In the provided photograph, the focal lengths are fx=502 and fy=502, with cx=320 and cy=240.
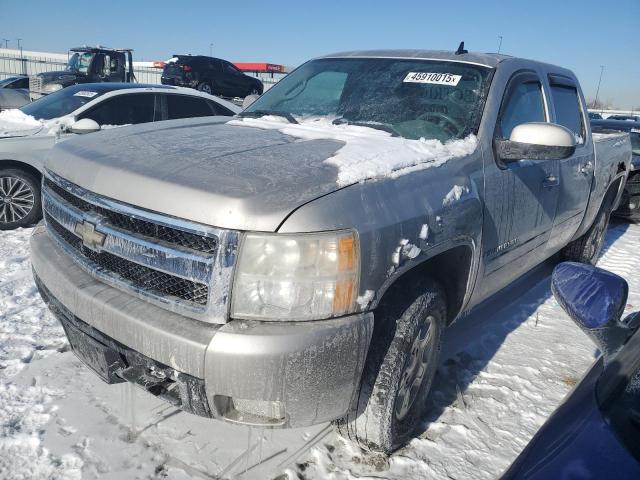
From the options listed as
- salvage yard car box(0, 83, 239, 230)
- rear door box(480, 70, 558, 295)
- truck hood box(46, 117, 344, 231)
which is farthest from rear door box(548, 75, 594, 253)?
salvage yard car box(0, 83, 239, 230)

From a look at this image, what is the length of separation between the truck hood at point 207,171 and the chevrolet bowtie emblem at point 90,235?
0.53 feet

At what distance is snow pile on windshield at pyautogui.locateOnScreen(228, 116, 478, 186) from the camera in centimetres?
205

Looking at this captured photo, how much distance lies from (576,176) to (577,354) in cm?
134

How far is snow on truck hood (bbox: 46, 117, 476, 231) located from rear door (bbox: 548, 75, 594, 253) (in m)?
1.46

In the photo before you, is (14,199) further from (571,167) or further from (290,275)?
(571,167)

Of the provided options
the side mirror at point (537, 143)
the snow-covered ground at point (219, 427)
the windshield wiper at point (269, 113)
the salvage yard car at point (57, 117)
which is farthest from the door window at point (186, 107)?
the side mirror at point (537, 143)

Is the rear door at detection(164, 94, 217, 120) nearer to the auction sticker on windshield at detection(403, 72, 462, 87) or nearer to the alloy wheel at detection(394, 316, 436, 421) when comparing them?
the auction sticker on windshield at detection(403, 72, 462, 87)

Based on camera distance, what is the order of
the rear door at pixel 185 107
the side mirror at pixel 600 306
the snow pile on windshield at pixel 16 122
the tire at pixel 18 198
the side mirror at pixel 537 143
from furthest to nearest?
1. the rear door at pixel 185 107
2. the snow pile on windshield at pixel 16 122
3. the tire at pixel 18 198
4. the side mirror at pixel 537 143
5. the side mirror at pixel 600 306

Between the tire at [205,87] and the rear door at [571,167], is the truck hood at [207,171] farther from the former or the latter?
the tire at [205,87]

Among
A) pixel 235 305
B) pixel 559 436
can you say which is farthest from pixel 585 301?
pixel 235 305

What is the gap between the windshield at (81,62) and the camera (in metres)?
16.0

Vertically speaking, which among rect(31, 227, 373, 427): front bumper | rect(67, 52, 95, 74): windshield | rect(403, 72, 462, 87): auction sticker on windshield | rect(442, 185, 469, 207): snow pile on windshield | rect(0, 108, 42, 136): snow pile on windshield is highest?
rect(67, 52, 95, 74): windshield

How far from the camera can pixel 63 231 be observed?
247cm

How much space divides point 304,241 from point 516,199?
1724 mm
